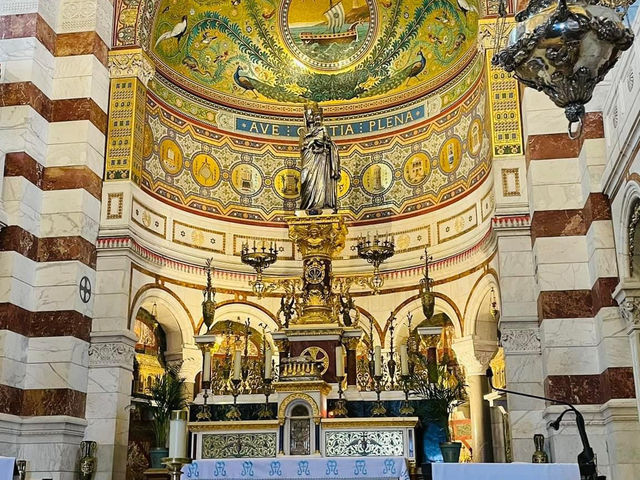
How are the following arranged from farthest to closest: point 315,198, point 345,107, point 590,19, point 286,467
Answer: point 345,107, point 315,198, point 286,467, point 590,19

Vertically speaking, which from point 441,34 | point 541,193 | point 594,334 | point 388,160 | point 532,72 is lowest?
point 594,334

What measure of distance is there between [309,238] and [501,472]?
295 inches

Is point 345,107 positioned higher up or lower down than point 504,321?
higher up

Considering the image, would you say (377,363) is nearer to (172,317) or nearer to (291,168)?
(172,317)

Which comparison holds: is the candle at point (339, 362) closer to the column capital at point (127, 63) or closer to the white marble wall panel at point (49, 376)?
the white marble wall panel at point (49, 376)

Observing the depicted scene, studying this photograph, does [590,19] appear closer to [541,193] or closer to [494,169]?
[541,193]

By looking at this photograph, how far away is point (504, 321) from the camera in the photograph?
1148 cm

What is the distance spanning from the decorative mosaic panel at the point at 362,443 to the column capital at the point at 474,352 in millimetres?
4091

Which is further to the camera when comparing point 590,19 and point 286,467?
point 286,467

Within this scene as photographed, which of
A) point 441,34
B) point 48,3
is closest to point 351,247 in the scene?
point 441,34

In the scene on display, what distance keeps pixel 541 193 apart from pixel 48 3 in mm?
8014

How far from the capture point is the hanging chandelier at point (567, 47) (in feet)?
17.0

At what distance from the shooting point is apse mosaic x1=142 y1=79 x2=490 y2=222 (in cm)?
1473

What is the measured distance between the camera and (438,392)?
1036 cm
